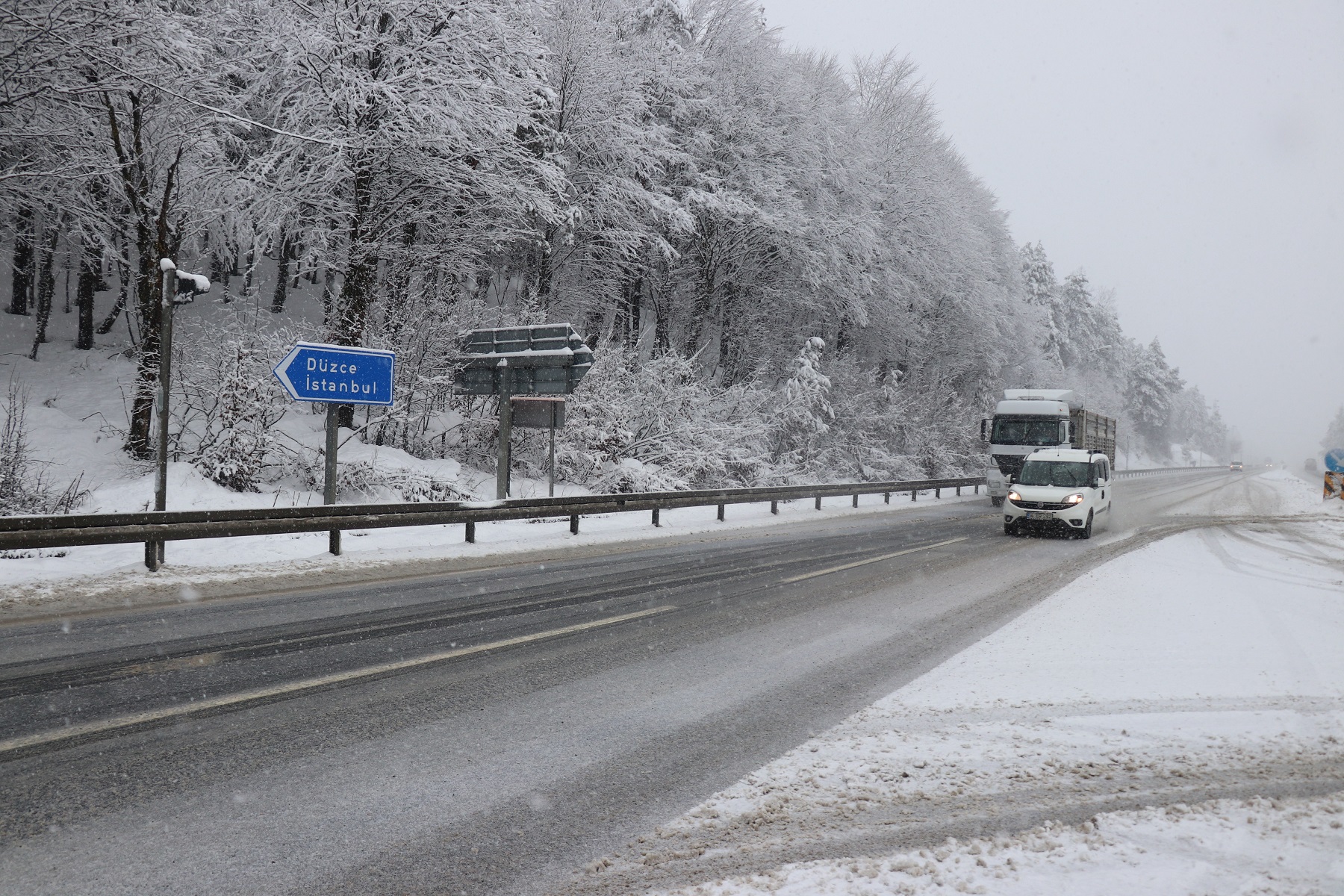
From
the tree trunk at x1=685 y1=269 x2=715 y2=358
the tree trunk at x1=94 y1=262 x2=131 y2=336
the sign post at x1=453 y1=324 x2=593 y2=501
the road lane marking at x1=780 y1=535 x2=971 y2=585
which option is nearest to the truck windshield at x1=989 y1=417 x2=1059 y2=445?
the road lane marking at x1=780 y1=535 x2=971 y2=585

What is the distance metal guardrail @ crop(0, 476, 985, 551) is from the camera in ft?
29.0

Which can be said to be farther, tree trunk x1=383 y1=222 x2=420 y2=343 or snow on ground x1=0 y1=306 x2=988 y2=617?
tree trunk x1=383 y1=222 x2=420 y2=343

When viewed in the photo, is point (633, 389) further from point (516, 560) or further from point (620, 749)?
point (620, 749)

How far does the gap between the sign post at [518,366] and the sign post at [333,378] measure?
3486 millimetres

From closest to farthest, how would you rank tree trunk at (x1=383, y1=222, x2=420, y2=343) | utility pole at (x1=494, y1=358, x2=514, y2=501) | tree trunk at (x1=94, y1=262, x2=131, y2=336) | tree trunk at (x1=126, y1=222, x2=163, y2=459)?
tree trunk at (x1=126, y1=222, x2=163, y2=459)
utility pole at (x1=494, y1=358, x2=514, y2=501)
tree trunk at (x1=383, y1=222, x2=420, y2=343)
tree trunk at (x1=94, y1=262, x2=131, y2=336)

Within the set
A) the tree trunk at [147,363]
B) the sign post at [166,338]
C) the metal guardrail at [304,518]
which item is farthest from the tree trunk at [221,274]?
the sign post at [166,338]

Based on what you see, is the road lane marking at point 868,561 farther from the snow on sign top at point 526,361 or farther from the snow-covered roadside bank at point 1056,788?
the snow on sign top at point 526,361

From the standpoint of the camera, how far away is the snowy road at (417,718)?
318 cm

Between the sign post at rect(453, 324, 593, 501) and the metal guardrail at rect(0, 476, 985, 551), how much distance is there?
181 cm

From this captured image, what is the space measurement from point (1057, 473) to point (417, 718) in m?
17.2

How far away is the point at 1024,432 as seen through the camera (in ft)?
84.4

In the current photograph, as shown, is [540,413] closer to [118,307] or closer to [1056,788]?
[1056,788]

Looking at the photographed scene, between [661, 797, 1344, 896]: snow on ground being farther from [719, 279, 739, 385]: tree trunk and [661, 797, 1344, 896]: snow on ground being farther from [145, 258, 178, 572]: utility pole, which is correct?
[719, 279, 739, 385]: tree trunk

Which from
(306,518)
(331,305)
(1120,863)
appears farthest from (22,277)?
(1120,863)
